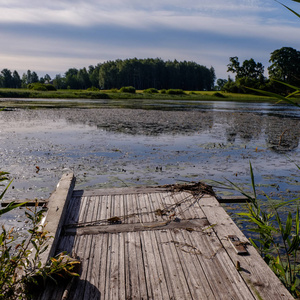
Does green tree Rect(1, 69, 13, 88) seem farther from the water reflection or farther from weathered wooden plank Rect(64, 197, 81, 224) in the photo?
weathered wooden plank Rect(64, 197, 81, 224)

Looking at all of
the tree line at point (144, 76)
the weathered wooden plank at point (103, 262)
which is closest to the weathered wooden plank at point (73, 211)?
the weathered wooden plank at point (103, 262)

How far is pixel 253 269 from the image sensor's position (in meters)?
3.27

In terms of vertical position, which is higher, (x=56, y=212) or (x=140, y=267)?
(x=56, y=212)

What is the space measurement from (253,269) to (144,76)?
132438 millimetres

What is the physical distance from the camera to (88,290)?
2.96 m

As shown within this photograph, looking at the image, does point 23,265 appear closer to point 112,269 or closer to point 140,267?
point 112,269

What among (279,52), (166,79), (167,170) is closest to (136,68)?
(166,79)

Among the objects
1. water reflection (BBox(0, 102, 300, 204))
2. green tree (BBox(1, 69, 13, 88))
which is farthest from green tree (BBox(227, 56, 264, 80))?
green tree (BBox(1, 69, 13, 88))

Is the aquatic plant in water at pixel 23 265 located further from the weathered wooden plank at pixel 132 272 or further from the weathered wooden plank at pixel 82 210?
the weathered wooden plank at pixel 82 210

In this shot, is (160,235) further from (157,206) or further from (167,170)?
(167,170)

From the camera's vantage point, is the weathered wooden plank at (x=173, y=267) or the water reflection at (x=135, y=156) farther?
the water reflection at (x=135, y=156)

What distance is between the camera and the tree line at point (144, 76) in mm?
130000

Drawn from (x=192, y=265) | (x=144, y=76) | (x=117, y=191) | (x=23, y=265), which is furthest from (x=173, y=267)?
(x=144, y=76)

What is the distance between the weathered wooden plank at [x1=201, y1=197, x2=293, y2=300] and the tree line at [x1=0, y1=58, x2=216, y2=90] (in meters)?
129
